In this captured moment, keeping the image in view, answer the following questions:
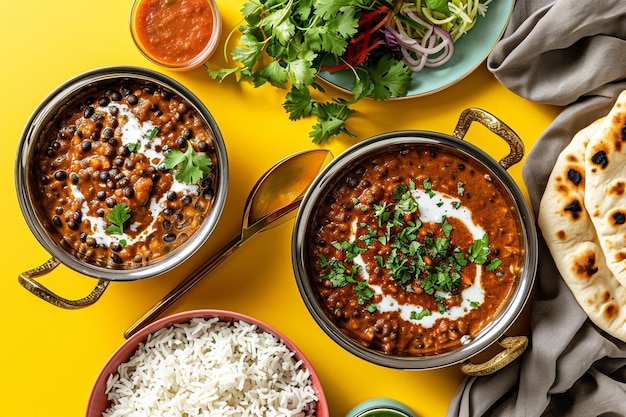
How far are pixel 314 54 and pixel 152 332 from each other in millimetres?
1556

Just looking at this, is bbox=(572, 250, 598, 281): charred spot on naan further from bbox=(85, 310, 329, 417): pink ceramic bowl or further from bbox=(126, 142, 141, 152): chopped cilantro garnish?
bbox=(126, 142, 141, 152): chopped cilantro garnish

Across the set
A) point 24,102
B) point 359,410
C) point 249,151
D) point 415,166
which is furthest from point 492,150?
point 24,102

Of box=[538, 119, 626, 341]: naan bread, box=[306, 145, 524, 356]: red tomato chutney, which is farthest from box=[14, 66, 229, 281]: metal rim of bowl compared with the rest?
box=[538, 119, 626, 341]: naan bread

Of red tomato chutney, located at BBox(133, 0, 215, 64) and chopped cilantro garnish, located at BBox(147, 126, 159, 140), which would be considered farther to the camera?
red tomato chutney, located at BBox(133, 0, 215, 64)

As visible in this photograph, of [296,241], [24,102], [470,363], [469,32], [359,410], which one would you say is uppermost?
[469,32]

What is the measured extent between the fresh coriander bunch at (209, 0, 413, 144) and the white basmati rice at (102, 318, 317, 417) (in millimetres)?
1078

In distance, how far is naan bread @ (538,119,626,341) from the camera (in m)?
3.28

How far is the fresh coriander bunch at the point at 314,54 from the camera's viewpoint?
10.4 ft

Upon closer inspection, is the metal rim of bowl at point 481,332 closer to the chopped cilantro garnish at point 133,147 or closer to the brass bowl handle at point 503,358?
the brass bowl handle at point 503,358

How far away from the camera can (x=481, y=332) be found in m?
3.30

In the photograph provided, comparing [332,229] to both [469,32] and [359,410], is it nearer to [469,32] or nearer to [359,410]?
[359,410]

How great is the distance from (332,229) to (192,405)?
3.48 feet

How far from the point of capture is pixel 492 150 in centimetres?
355

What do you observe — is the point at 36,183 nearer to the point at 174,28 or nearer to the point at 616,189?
the point at 174,28
